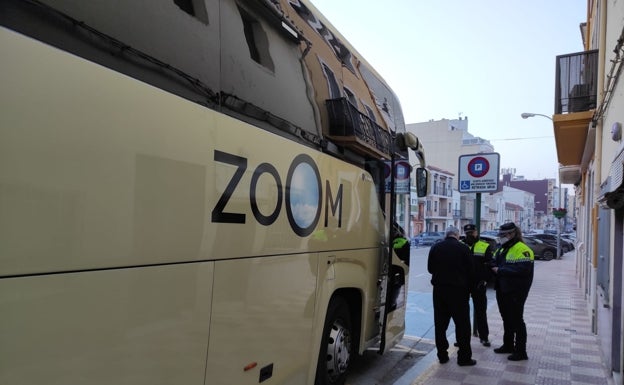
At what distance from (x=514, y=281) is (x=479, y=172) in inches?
88.7

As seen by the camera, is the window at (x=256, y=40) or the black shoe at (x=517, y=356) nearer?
the window at (x=256, y=40)

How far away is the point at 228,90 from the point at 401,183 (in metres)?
3.47

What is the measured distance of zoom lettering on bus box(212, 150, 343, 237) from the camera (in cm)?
262

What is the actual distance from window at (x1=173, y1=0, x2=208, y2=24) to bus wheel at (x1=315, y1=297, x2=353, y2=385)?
268cm

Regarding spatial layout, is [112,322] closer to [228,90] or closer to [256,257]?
[256,257]

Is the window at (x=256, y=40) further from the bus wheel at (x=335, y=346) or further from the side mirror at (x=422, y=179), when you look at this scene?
the side mirror at (x=422, y=179)

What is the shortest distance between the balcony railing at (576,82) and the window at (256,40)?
26.5 ft

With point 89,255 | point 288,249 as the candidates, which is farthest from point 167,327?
point 288,249

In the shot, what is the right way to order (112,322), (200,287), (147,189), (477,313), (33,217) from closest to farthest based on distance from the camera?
(33,217), (112,322), (147,189), (200,287), (477,313)

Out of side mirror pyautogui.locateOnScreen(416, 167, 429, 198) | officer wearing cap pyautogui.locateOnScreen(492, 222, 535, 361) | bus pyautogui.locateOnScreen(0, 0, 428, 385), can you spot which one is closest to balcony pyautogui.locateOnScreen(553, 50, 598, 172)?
officer wearing cap pyautogui.locateOnScreen(492, 222, 535, 361)

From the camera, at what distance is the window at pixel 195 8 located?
2413 mm

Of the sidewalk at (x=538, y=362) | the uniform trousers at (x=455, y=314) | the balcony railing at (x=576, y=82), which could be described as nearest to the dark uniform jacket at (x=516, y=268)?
the uniform trousers at (x=455, y=314)

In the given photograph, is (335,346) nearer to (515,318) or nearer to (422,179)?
(422,179)

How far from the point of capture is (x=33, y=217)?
5.36 feet
